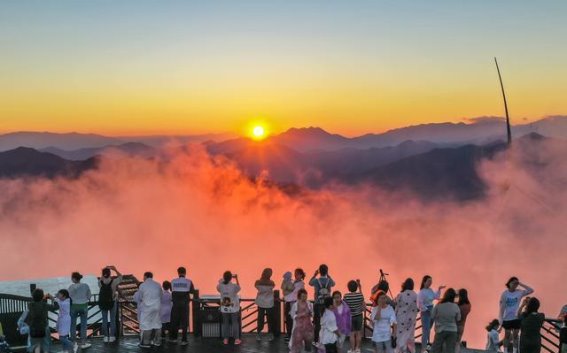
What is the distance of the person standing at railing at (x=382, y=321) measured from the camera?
637 inches

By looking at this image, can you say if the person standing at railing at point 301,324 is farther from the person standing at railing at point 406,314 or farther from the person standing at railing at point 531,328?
the person standing at railing at point 531,328

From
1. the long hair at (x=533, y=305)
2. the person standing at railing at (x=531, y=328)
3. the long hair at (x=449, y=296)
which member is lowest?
the person standing at railing at (x=531, y=328)

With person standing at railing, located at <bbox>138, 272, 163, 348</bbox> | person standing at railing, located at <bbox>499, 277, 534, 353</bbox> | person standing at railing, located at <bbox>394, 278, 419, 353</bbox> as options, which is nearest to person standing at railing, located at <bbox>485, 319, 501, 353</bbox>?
person standing at railing, located at <bbox>499, 277, 534, 353</bbox>

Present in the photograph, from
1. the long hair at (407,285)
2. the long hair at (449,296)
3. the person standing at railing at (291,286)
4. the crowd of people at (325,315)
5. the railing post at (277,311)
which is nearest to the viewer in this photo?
the long hair at (449,296)

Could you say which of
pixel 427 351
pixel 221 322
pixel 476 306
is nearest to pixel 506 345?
pixel 427 351

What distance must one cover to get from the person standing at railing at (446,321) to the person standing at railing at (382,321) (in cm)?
89

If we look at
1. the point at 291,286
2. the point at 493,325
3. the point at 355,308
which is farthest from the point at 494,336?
the point at 291,286

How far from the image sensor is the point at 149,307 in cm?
1902

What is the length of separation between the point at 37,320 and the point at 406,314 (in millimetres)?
8019

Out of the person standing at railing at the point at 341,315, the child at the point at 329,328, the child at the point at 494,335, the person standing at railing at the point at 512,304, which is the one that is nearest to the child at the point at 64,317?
the child at the point at 329,328

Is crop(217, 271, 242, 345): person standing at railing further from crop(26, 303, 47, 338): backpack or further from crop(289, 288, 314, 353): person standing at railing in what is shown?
crop(26, 303, 47, 338): backpack

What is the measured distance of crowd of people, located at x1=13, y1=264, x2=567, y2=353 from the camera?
1614 centimetres

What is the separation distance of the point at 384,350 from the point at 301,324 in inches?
76.8

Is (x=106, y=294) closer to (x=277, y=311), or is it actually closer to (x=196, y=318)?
(x=196, y=318)
